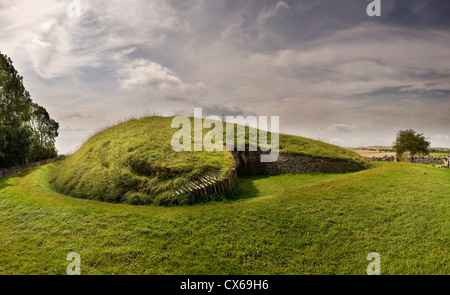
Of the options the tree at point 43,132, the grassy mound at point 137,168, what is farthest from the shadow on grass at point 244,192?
the tree at point 43,132

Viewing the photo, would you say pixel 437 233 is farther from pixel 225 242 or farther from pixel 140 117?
pixel 140 117

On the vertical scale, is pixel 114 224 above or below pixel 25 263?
above

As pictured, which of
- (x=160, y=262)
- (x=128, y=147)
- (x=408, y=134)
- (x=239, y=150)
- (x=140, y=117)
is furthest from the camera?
(x=408, y=134)

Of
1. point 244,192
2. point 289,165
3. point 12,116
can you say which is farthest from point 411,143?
point 12,116

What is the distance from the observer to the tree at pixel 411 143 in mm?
31906

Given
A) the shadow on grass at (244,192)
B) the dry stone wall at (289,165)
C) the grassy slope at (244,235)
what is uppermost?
the dry stone wall at (289,165)

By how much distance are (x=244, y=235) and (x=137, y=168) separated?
21.5ft

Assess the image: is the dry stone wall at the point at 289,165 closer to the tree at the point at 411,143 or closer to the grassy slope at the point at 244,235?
the grassy slope at the point at 244,235

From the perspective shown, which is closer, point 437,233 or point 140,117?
point 437,233

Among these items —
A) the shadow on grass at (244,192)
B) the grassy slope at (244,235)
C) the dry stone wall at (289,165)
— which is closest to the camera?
the grassy slope at (244,235)

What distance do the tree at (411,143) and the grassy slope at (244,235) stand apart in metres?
28.3

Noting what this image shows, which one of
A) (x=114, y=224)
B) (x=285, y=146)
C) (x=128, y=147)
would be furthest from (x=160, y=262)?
(x=285, y=146)
